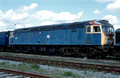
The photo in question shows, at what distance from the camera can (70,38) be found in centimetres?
1877

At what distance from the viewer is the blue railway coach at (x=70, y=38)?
16469 millimetres

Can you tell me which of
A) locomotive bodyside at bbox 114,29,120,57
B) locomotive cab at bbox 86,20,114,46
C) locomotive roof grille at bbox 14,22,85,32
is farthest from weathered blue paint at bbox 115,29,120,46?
locomotive roof grille at bbox 14,22,85,32

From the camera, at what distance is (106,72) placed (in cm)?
971

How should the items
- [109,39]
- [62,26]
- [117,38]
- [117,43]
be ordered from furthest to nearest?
1. [62,26]
2. [109,39]
3. [117,38]
4. [117,43]

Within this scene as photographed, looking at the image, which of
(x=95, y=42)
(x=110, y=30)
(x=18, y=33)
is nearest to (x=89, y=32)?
(x=95, y=42)

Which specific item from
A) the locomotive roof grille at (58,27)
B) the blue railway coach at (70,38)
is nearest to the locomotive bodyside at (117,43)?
the blue railway coach at (70,38)

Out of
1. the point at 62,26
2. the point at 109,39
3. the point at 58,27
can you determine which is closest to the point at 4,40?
the point at 58,27

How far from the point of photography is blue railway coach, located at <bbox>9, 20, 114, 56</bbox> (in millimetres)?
16469

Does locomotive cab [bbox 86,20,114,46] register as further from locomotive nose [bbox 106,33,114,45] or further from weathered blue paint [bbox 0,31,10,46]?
weathered blue paint [bbox 0,31,10,46]

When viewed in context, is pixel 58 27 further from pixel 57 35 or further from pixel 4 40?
pixel 4 40

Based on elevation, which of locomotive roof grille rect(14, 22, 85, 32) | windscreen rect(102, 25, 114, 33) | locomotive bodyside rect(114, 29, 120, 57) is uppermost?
locomotive roof grille rect(14, 22, 85, 32)

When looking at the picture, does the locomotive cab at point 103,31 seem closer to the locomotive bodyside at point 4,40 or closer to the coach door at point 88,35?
the coach door at point 88,35

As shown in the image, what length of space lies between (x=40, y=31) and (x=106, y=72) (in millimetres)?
14138

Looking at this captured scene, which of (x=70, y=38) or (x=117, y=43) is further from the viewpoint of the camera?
(x=70, y=38)
